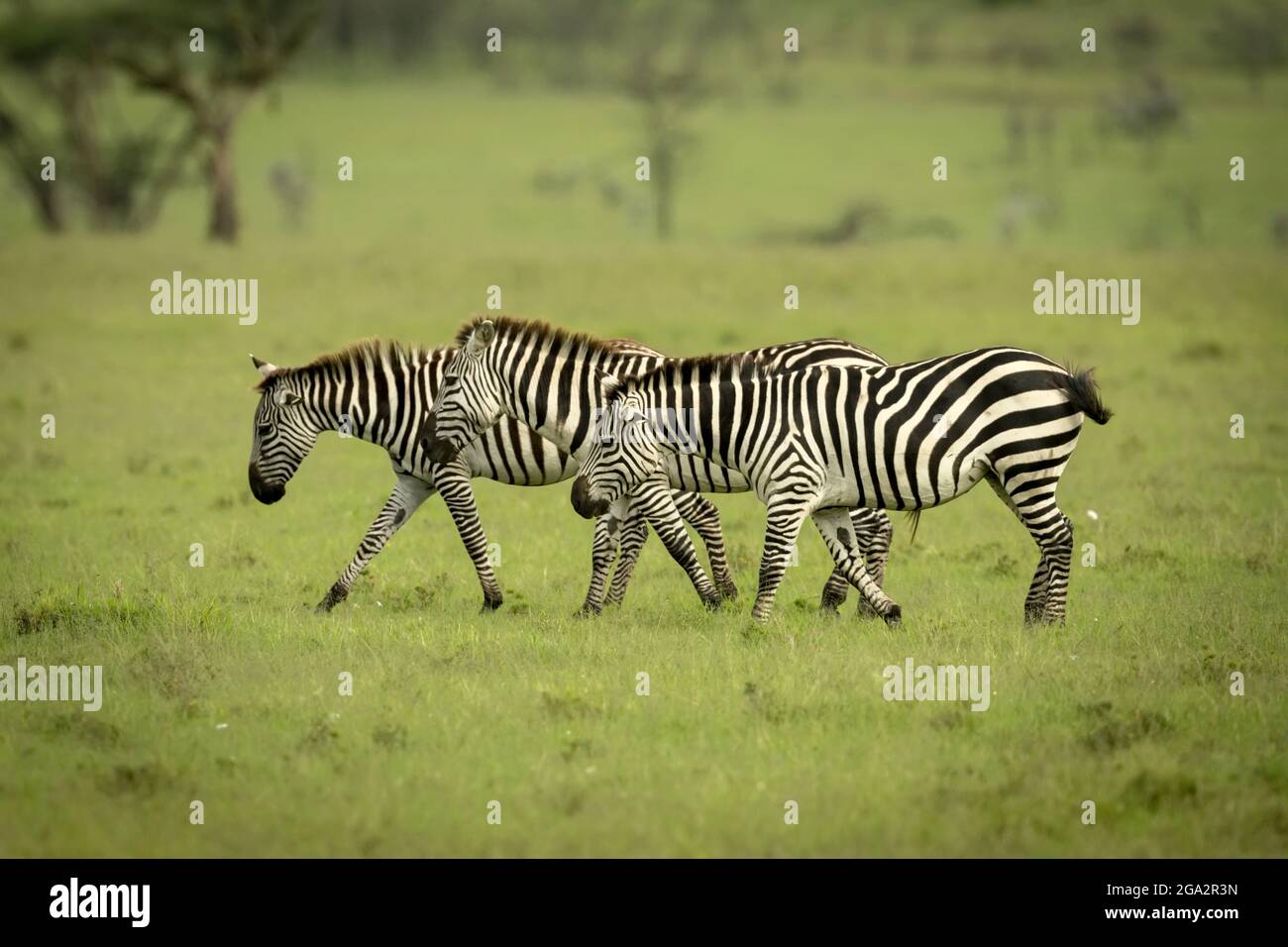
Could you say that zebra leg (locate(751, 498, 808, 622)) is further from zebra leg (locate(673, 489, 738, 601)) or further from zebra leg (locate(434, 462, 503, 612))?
zebra leg (locate(434, 462, 503, 612))

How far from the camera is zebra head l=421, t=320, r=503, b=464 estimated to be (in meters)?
11.5

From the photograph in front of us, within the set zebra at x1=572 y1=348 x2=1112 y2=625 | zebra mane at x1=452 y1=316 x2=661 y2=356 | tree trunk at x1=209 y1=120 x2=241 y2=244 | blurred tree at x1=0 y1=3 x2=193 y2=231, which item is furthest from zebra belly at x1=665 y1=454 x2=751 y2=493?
blurred tree at x1=0 y1=3 x2=193 y2=231

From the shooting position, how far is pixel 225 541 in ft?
45.9

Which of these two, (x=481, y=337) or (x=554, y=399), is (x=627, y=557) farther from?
(x=481, y=337)

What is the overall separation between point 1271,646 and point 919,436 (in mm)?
2619

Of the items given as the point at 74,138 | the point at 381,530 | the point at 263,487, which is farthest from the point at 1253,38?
the point at 263,487

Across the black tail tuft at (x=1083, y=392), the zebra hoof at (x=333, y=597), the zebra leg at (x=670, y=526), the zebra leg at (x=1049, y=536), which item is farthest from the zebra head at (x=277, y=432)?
the black tail tuft at (x=1083, y=392)

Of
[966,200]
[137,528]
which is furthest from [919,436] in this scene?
[966,200]

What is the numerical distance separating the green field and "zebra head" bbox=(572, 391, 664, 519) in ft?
3.08

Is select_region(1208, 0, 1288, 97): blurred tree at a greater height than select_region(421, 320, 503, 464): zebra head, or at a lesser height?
greater

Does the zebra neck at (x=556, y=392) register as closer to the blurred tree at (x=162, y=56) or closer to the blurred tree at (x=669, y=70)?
the blurred tree at (x=162, y=56)

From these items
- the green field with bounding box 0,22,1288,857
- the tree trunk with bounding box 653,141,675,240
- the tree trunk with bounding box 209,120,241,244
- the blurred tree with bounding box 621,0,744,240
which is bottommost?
the green field with bounding box 0,22,1288,857

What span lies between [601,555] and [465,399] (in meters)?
1.50
